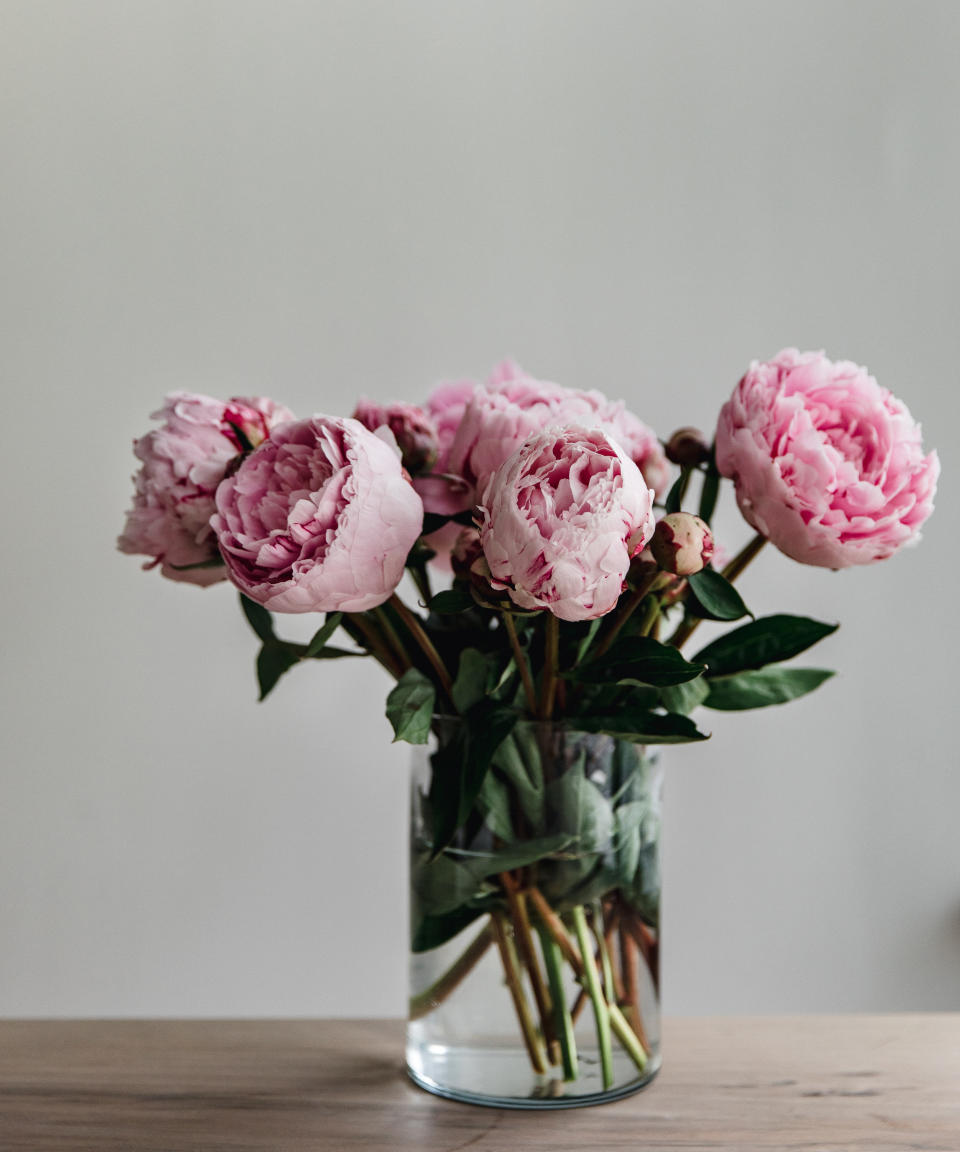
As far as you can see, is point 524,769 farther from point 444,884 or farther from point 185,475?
point 185,475

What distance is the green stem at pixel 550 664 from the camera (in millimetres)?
621

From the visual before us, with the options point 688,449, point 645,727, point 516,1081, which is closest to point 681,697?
point 645,727

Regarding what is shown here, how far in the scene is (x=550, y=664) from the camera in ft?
2.10

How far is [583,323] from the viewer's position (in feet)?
4.16

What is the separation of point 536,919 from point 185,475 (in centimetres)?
32

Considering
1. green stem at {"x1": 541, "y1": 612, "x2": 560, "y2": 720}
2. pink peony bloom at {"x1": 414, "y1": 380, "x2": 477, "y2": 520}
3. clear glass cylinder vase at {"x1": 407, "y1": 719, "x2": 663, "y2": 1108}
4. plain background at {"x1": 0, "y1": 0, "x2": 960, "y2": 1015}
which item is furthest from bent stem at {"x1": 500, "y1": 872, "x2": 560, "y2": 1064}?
plain background at {"x1": 0, "y1": 0, "x2": 960, "y2": 1015}

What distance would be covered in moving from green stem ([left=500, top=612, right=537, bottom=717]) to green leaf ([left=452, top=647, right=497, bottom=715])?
17 millimetres

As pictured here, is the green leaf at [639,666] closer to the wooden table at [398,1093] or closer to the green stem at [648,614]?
the green stem at [648,614]

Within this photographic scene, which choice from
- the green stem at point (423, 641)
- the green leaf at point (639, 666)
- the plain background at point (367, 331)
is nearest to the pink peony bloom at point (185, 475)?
the green stem at point (423, 641)

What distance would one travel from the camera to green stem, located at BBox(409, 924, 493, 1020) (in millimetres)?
694

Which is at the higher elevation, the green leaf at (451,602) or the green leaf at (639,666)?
the green leaf at (451,602)

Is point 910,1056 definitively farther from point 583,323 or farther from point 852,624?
point 583,323

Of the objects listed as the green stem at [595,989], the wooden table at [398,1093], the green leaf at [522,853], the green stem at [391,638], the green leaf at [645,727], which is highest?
→ the green stem at [391,638]

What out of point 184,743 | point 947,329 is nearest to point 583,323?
point 947,329
